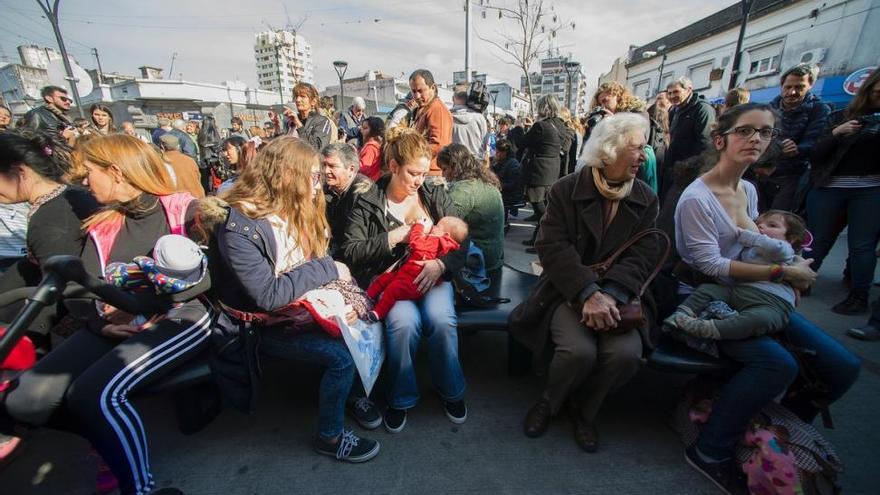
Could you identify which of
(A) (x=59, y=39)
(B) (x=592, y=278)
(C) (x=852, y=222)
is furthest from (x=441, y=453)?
(A) (x=59, y=39)

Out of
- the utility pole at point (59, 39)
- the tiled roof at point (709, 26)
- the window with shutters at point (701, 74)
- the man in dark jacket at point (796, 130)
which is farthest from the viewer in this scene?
the window with shutters at point (701, 74)

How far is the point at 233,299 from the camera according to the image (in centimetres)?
183

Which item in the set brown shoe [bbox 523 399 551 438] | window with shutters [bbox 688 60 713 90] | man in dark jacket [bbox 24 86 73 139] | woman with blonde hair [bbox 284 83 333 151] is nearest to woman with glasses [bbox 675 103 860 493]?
brown shoe [bbox 523 399 551 438]

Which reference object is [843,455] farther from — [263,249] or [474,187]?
[263,249]

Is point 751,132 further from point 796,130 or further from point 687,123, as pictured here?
point 687,123

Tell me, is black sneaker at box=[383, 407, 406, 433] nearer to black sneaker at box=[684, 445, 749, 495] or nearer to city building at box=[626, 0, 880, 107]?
black sneaker at box=[684, 445, 749, 495]

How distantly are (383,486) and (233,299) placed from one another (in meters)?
1.19

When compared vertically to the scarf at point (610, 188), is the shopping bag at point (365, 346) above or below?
below

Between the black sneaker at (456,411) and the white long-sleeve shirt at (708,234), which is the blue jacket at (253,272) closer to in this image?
the black sneaker at (456,411)

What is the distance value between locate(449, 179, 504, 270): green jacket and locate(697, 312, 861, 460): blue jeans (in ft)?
5.17

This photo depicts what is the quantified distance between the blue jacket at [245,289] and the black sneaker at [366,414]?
594mm

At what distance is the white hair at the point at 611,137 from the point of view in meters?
Answer: 1.87

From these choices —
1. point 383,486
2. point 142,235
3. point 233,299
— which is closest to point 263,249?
point 233,299

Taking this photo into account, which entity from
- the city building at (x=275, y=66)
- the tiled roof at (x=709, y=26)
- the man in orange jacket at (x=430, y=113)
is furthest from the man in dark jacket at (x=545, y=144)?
the city building at (x=275, y=66)
